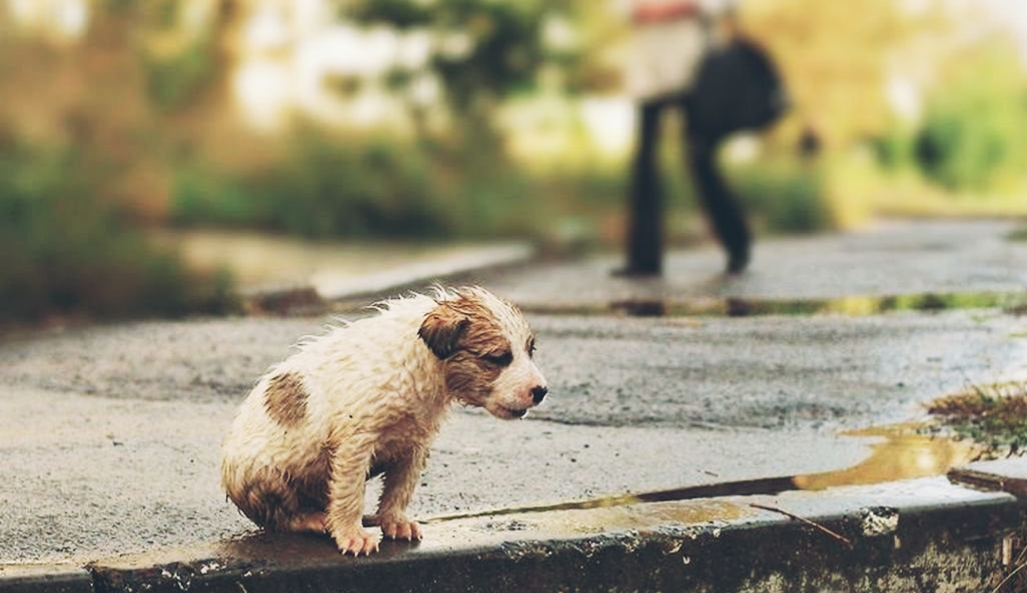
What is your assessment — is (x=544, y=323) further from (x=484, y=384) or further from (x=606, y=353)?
(x=484, y=384)

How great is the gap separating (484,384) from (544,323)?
17.1 ft

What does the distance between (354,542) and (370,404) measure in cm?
29

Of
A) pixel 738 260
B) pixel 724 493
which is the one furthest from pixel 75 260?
pixel 724 493

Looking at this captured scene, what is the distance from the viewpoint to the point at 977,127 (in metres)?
26.5

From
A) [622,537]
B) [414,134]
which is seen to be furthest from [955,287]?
[414,134]

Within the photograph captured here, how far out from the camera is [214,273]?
35.7ft

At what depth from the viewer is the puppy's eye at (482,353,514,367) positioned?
333 centimetres

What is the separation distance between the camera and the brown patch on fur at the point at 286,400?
340 centimetres

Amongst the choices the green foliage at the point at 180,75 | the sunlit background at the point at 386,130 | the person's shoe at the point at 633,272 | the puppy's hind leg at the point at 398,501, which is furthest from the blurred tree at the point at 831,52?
the puppy's hind leg at the point at 398,501

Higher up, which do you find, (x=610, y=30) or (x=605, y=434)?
(x=610, y=30)

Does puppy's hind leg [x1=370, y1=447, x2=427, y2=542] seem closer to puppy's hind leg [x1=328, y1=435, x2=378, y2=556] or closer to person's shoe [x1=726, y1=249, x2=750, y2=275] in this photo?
puppy's hind leg [x1=328, y1=435, x2=378, y2=556]

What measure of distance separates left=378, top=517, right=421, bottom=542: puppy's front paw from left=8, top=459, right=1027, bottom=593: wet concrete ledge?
3cm

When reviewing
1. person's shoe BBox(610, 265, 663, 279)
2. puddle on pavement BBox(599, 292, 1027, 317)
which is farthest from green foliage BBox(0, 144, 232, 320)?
person's shoe BBox(610, 265, 663, 279)

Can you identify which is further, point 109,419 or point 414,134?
point 414,134
